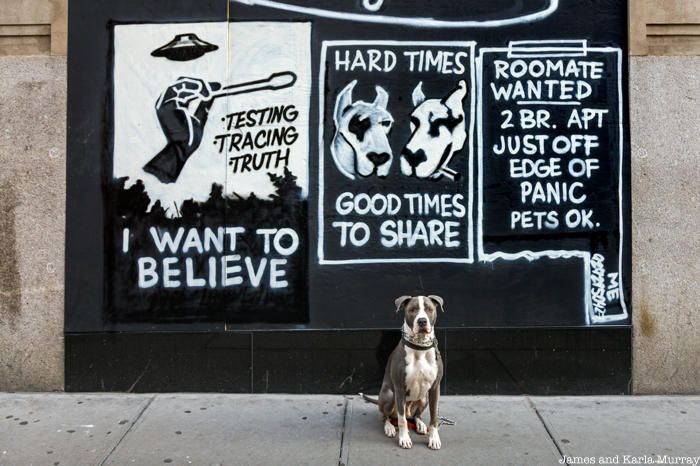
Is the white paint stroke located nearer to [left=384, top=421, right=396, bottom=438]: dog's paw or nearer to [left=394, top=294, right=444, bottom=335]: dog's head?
[left=394, top=294, right=444, bottom=335]: dog's head

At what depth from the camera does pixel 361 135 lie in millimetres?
5723

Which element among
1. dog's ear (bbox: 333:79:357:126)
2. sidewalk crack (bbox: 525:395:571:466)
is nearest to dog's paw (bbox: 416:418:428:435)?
sidewalk crack (bbox: 525:395:571:466)

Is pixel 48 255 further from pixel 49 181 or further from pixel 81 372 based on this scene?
pixel 81 372

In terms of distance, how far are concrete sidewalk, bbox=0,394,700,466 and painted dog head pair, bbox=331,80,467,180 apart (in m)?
2.05

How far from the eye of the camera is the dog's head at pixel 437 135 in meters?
5.71

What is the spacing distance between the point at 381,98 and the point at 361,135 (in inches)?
14.9

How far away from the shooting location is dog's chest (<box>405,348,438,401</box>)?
4.38 meters

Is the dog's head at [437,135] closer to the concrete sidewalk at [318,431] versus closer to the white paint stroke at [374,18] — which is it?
the white paint stroke at [374,18]

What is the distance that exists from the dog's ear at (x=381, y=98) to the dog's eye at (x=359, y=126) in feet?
0.57

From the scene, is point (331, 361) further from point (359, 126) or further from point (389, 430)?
point (359, 126)

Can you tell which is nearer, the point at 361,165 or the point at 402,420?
the point at 402,420

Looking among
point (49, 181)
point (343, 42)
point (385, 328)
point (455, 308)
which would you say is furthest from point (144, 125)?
point (455, 308)

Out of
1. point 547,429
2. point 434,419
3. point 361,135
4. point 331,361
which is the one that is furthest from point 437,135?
point 547,429

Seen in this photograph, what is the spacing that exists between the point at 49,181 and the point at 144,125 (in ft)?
3.20
